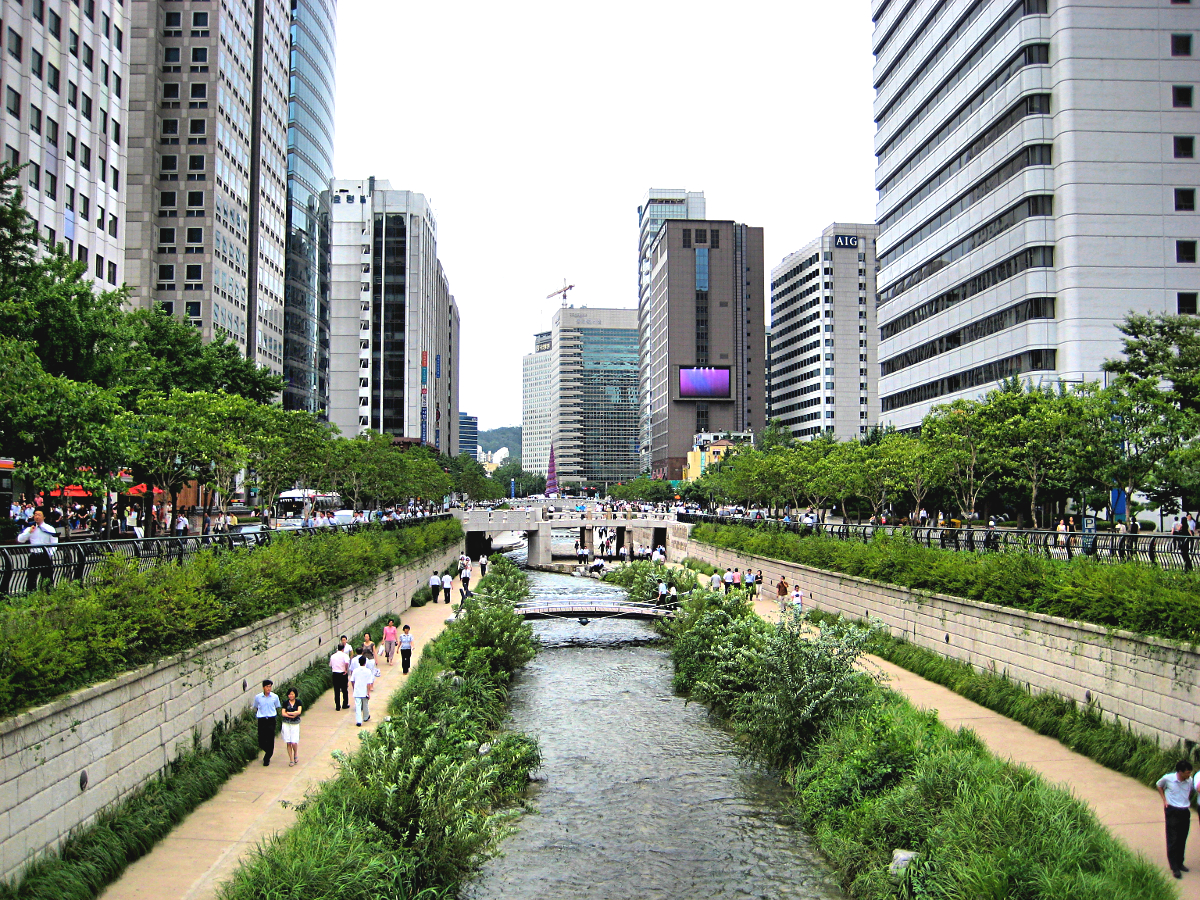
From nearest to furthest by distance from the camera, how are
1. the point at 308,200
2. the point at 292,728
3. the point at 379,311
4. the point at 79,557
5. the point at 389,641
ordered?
the point at 79,557 < the point at 292,728 < the point at 389,641 < the point at 308,200 < the point at 379,311

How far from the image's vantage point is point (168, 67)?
8362 cm

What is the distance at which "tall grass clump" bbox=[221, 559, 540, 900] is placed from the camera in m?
13.0

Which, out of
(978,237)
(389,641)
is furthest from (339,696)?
(978,237)

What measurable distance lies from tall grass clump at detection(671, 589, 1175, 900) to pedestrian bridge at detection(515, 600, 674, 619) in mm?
17502

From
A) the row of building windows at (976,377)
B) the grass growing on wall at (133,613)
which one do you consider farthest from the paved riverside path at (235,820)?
the row of building windows at (976,377)

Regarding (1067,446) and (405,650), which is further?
(1067,446)

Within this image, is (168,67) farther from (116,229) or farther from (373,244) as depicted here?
(373,244)

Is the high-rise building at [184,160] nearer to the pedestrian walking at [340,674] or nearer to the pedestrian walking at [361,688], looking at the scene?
the pedestrian walking at [340,674]

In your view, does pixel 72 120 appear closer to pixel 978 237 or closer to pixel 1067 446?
pixel 1067 446

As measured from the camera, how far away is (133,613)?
16594 mm

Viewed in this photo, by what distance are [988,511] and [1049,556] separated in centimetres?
4057

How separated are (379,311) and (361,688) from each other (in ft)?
478

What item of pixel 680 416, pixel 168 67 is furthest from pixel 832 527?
pixel 680 416

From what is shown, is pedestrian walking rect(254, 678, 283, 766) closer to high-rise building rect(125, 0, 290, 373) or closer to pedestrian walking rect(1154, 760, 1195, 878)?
pedestrian walking rect(1154, 760, 1195, 878)
